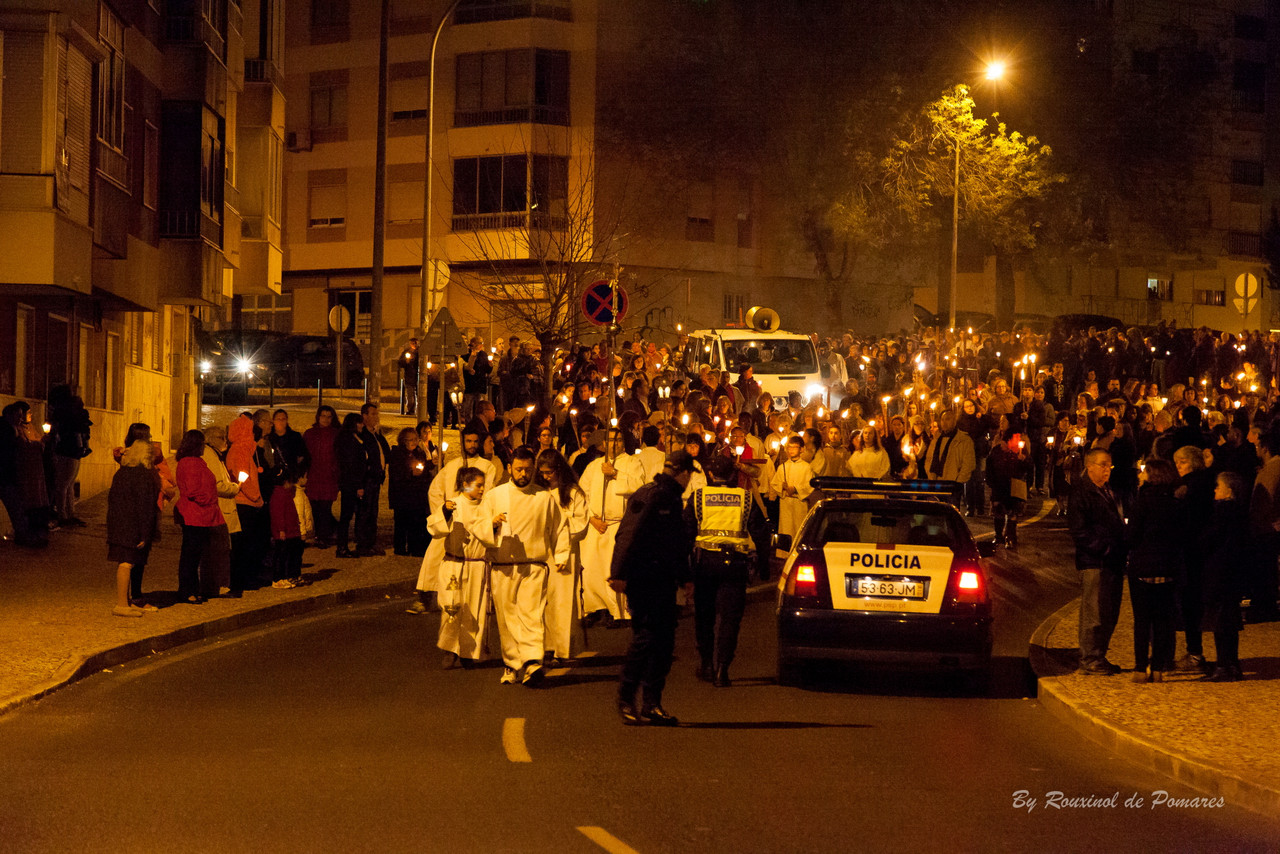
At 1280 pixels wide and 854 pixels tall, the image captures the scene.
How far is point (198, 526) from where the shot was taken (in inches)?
622

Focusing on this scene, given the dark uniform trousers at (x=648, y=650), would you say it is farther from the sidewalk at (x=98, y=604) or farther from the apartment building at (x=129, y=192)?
the apartment building at (x=129, y=192)

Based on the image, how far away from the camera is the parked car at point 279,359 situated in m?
40.6

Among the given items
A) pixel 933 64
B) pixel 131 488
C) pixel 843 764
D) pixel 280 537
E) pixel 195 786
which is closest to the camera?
pixel 195 786

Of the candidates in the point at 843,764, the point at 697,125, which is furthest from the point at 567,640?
the point at 697,125

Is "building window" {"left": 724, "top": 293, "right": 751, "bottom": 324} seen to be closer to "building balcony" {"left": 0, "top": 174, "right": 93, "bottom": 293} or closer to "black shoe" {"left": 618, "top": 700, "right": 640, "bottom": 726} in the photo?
"building balcony" {"left": 0, "top": 174, "right": 93, "bottom": 293}

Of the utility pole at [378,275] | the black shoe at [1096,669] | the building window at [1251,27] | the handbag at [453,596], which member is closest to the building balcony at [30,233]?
the utility pole at [378,275]

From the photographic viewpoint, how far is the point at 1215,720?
1073 centimetres

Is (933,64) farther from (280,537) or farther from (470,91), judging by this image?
(280,537)

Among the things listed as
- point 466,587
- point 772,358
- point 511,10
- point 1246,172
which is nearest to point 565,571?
point 466,587

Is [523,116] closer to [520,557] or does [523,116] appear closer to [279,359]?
[279,359]

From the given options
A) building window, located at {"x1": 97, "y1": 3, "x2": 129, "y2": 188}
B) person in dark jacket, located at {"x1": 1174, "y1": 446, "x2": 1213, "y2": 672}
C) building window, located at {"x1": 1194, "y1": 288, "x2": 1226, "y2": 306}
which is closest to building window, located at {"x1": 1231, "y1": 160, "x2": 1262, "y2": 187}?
building window, located at {"x1": 1194, "y1": 288, "x2": 1226, "y2": 306}

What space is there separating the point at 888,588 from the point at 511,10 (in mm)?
42690

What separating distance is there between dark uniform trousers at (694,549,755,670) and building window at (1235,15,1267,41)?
69.6 metres

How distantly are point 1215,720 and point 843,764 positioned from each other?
2.72 metres
